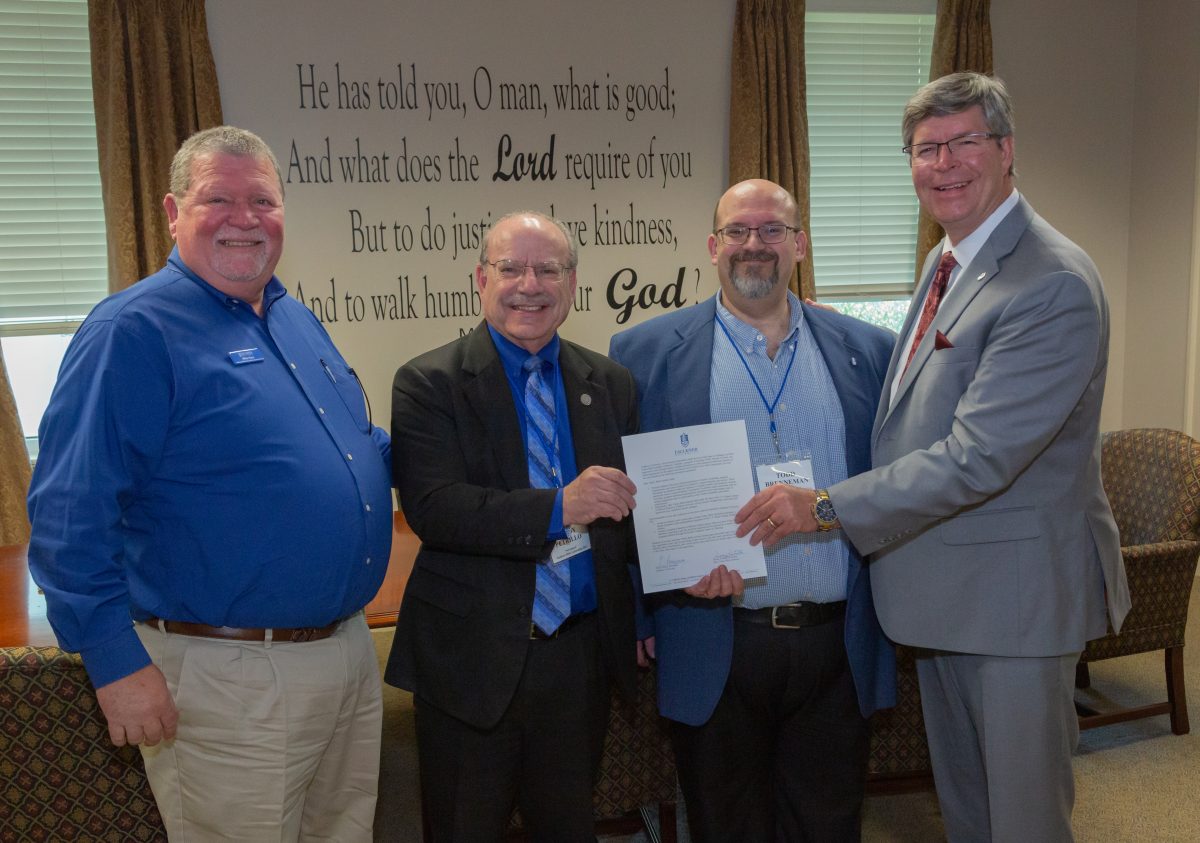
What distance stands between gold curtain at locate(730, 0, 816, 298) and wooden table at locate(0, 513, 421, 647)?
303 centimetres

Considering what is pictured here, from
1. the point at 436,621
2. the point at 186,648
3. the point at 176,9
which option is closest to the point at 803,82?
the point at 176,9

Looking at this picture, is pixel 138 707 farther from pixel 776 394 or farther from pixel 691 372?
pixel 776 394

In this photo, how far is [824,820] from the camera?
7.78ft

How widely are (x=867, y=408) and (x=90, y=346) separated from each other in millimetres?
1785

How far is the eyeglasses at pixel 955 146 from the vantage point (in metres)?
2.12

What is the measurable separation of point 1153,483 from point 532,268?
3074 mm

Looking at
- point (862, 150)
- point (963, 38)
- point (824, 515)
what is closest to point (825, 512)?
point (824, 515)

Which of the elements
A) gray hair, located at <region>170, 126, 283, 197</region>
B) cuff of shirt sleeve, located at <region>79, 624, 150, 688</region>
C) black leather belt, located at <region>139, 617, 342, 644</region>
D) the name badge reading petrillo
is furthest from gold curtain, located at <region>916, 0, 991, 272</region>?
cuff of shirt sleeve, located at <region>79, 624, 150, 688</region>

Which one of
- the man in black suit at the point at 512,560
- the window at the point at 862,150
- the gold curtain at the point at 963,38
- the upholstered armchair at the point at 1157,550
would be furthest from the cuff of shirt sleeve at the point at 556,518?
the gold curtain at the point at 963,38

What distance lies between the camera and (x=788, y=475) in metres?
2.27

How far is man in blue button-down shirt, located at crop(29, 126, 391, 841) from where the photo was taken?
1.74 meters

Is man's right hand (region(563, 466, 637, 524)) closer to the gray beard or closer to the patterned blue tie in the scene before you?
the patterned blue tie

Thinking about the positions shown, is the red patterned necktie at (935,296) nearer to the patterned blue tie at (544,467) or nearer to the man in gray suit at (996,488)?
the man in gray suit at (996,488)

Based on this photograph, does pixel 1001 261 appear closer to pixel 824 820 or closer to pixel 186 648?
pixel 824 820
